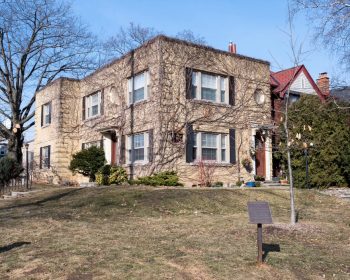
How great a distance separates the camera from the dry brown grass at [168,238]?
650cm

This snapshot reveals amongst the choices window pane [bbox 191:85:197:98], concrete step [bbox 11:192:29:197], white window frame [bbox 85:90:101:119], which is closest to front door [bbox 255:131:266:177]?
window pane [bbox 191:85:197:98]

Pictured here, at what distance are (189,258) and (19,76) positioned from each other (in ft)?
97.8

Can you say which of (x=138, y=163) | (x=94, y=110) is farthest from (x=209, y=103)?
(x=94, y=110)

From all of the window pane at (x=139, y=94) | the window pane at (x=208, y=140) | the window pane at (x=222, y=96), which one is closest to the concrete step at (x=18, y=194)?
the window pane at (x=139, y=94)

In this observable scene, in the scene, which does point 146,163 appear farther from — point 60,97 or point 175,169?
point 60,97

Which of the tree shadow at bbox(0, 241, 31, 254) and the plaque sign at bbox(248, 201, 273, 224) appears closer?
the plaque sign at bbox(248, 201, 273, 224)

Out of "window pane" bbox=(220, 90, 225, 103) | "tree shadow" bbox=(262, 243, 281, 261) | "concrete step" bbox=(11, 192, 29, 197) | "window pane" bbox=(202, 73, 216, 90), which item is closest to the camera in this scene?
"tree shadow" bbox=(262, 243, 281, 261)

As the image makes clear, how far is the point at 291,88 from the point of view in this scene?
26125 millimetres

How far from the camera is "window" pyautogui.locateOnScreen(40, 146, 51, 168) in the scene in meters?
27.9

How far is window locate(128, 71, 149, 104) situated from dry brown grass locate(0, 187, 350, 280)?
6.84 meters

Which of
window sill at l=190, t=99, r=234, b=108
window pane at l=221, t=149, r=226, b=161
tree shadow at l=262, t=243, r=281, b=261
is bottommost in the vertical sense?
tree shadow at l=262, t=243, r=281, b=261

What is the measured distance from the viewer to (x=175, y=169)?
19.1 metres

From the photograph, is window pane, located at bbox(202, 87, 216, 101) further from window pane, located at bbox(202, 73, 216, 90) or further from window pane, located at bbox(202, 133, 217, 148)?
window pane, located at bbox(202, 133, 217, 148)

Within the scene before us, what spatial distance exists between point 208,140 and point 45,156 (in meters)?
13.2
